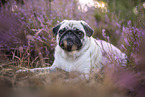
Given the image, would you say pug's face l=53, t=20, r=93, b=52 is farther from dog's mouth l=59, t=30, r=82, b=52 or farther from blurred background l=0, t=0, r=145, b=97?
blurred background l=0, t=0, r=145, b=97

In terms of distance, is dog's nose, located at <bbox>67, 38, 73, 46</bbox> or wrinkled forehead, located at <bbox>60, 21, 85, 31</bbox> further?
wrinkled forehead, located at <bbox>60, 21, 85, 31</bbox>

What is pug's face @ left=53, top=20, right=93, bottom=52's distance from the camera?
8.02 ft

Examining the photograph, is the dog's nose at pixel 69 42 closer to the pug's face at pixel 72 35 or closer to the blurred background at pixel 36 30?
the pug's face at pixel 72 35

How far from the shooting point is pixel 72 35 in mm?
2559

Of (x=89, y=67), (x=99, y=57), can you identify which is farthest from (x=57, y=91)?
(x=99, y=57)

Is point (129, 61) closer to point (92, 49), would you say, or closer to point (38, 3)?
point (92, 49)

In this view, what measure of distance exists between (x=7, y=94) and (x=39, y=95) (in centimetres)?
18

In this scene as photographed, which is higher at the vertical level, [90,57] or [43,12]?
[43,12]

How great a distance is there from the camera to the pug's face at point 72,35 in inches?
96.3

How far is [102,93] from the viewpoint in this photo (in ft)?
2.54

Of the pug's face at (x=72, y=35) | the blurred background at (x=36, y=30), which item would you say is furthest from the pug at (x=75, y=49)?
the blurred background at (x=36, y=30)

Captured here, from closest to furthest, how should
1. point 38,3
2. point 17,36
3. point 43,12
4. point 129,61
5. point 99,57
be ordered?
point 129,61
point 99,57
point 17,36
point 43,12
point 38,3

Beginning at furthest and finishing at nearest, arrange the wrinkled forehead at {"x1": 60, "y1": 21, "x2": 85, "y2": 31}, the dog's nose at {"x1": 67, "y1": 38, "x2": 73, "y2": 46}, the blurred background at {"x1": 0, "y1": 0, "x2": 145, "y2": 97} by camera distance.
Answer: the blurred background at {"x1": 0, "y1": 0, "x2": 145, "y2": 97}, the wrinkled forehead at {"x1": 60, "y1": 21, "x2": 85, "y2": 31}, the dog's nose at {"x1": 67, "y1": 38, "x2": 73, "y2": 46}

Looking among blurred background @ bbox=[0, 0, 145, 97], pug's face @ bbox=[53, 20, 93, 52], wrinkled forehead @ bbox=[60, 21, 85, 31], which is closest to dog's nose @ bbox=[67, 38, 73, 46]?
pug's face @ bbox=[53, 20, 93, 52]
